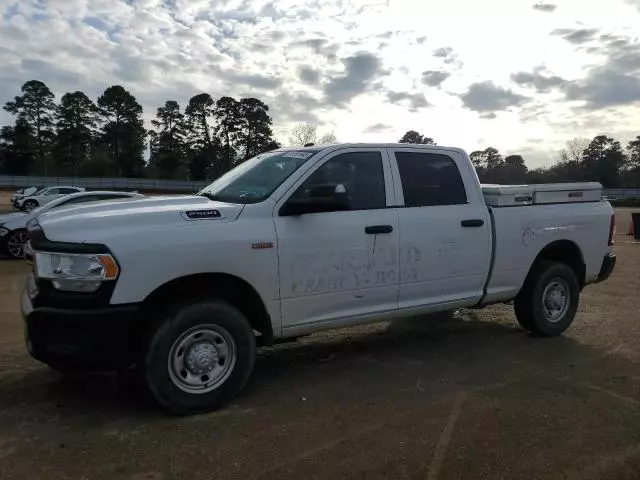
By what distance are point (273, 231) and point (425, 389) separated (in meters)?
1.81

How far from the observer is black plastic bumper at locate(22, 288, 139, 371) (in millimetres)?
3816

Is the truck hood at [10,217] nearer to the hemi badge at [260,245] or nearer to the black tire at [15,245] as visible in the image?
the black tire at [15,245]

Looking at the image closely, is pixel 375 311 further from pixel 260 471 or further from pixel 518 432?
pixel 260 471

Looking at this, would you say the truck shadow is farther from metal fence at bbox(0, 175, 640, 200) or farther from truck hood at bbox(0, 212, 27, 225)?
metal fence at bbox(0, 175, 640, 200)

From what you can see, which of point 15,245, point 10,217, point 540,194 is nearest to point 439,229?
point 540,194

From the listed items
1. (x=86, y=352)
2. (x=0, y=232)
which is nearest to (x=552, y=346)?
(x=86, y=352)

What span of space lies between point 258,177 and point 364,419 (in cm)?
219

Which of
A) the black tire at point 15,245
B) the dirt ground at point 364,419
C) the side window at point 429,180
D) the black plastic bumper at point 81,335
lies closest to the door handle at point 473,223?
the side window at point 429,180

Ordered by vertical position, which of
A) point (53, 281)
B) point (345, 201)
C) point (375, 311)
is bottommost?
point (375, 311)

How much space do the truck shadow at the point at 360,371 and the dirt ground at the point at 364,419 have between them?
0.02m

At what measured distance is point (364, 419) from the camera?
A: 4.16 meters

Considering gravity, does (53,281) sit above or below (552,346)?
above

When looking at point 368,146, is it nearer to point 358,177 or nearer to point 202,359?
point 358,177

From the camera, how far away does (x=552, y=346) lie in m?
6.16
